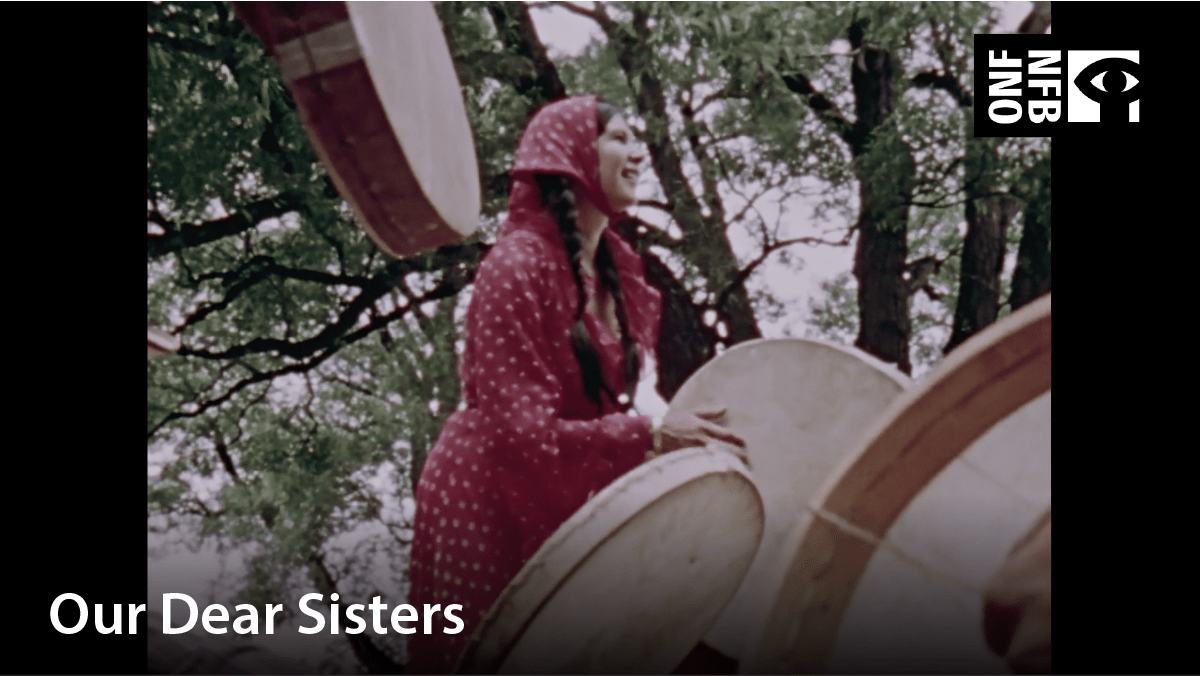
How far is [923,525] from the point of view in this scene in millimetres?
762

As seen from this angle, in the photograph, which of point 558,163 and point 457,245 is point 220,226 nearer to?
point 457,245

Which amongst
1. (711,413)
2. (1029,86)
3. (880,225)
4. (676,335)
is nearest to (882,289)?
(880,225)

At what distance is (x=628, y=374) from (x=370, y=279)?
3690 mm

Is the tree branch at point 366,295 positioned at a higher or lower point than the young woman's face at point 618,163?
lower

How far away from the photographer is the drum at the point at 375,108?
32.9 inches

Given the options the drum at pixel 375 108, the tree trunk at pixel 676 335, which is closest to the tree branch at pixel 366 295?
the tree trunk at pixel 676 335

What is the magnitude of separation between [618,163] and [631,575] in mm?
665

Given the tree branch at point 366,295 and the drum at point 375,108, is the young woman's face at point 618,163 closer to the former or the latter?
the drum at point 375,108

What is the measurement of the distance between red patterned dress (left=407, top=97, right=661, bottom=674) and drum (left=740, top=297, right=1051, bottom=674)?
55 cm

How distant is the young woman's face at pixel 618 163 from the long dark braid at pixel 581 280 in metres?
0.02

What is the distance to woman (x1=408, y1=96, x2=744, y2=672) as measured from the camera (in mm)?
1255

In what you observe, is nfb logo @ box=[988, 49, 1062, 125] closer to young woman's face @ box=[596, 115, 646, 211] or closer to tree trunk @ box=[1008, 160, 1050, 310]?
young woman's face @ box=[596, 115, 646, 211]

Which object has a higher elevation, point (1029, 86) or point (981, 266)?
point (1029, 86)
